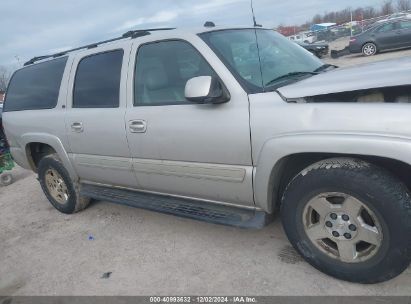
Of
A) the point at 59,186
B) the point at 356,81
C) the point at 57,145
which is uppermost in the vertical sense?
the point at 356,81

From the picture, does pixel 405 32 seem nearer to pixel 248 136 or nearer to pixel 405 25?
pixel 405 25

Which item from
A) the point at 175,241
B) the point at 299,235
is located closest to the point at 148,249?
the point at 175,241

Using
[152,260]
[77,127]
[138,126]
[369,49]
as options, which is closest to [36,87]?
[77,127]

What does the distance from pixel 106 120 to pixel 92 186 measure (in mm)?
1020

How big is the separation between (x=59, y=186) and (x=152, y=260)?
2009 mm

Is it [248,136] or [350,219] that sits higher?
[248,136]

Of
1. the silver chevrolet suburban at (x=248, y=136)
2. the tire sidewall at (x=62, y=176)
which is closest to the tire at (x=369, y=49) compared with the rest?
the silver chevrolet suburban at (x=248, y=136)

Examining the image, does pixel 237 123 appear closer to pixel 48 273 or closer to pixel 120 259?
pixel 120 259

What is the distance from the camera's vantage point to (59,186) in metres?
5.05

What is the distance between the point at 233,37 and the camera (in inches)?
140

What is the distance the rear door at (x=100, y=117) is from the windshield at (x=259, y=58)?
3.25 feet

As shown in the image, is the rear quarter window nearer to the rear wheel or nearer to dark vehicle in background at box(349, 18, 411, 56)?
dark vehicle in background at box(349, 18, 411, 56)

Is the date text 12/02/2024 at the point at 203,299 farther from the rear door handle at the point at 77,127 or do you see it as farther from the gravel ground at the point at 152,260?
the rear door handle at the point at 77,127

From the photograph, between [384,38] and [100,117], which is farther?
[384,38]
